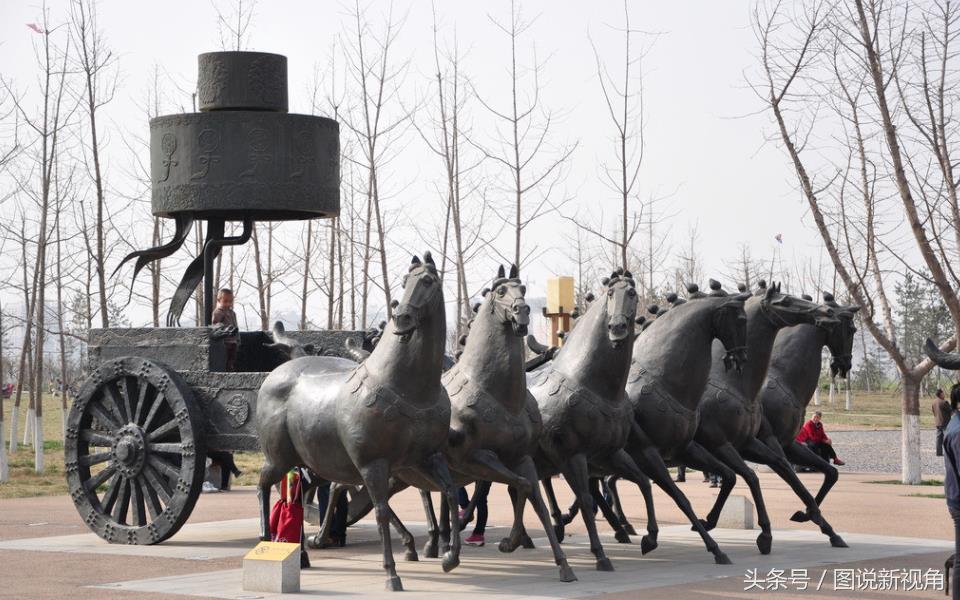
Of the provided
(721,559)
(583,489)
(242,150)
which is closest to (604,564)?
(583,489)

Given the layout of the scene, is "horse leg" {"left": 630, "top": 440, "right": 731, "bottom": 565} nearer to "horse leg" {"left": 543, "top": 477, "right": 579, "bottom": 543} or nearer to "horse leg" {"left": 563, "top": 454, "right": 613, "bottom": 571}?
"horse leg" {"left": 563, "top": 454, "right": 613, "bottom": 571}

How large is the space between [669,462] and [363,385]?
368 cm

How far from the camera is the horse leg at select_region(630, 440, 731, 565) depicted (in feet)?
36.1

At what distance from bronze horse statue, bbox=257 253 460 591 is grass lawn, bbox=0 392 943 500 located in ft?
30.4

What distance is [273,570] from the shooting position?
9344 mm

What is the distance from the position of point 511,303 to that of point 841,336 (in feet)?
13.8

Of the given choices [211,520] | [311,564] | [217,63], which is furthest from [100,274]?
[311,564]

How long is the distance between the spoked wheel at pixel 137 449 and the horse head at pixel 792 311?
533 cm

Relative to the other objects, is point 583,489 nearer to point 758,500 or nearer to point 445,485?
point 445,485

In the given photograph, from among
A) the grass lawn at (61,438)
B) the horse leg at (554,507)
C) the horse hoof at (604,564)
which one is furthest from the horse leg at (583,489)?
the grass lawn at (61,438)

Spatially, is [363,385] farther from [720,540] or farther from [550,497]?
[720,540]

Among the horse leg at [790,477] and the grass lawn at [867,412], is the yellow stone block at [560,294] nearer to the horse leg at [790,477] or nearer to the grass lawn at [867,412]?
the horse leg at [790,477]

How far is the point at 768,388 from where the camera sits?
1320cm

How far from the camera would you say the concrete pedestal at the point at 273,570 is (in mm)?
9336
